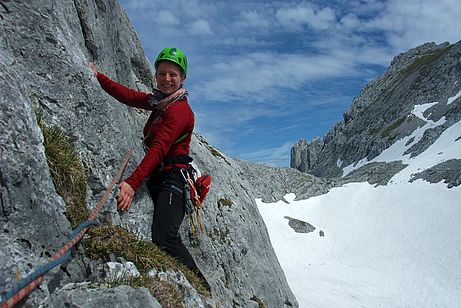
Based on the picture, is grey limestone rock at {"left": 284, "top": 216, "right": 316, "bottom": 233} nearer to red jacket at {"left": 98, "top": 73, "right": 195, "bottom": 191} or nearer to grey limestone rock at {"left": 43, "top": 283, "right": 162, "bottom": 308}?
red jacket at {"left": 98, "top": 73, "right": 195, "bottom": 191}

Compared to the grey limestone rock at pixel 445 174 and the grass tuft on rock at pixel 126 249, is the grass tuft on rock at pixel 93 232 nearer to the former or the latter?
the grass tuft on rock at pixel 126 249

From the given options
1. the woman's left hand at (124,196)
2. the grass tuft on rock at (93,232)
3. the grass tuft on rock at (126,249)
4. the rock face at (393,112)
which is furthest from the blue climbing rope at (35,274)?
the rock face at (393,112)

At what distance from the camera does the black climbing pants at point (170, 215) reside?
7.04 m

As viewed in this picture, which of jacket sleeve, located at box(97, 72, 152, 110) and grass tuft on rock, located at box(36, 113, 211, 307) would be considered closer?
grass tuft on rock, located at box(36, 113, 211, 307)

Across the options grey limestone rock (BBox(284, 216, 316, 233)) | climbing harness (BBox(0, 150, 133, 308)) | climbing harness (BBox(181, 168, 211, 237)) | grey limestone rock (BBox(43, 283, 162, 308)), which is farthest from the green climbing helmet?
grey limestone rock (BBox(284, 216, 316, 233))

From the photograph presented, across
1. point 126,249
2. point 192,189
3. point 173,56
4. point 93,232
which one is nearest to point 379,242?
point 192,189

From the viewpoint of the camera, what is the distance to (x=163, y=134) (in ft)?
23.0

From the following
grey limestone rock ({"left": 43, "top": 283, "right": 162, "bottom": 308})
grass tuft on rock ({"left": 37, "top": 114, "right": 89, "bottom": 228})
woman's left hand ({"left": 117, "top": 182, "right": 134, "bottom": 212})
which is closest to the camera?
grey limestone rock ({"left": 43, "top": 283, "right": 162, "bottom": 308})

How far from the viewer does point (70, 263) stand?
16.3ft

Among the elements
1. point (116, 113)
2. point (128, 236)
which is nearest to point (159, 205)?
point (128, 236)

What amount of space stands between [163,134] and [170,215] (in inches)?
68.3

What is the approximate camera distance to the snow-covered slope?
1265 inches

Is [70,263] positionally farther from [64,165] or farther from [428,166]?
[428,166]

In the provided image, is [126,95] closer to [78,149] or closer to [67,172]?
[78,149]
